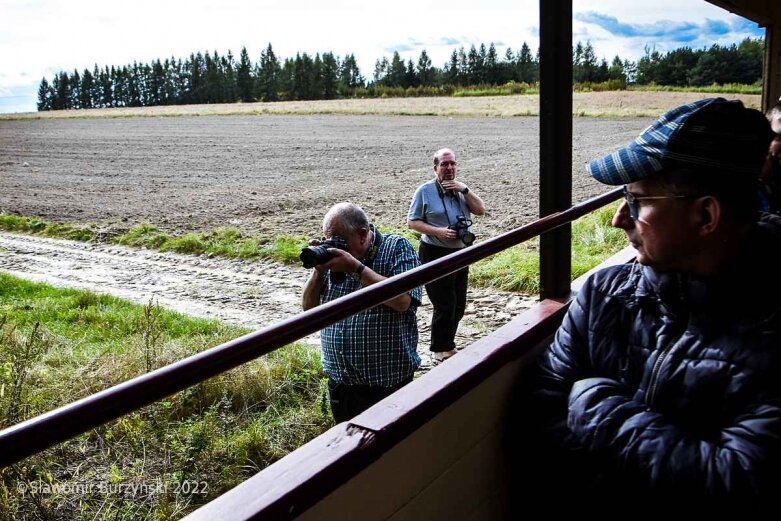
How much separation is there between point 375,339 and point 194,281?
5.85 m

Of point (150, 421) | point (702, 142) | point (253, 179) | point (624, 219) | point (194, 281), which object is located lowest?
point (194, 281)

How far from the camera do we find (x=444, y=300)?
455cm

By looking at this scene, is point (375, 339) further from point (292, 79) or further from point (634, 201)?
point (292, 79)

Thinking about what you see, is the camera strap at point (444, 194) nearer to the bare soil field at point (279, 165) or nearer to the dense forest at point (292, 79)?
the bare soil field at point (279, 165)

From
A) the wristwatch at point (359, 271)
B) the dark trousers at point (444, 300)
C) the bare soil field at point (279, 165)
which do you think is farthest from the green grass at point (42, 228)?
the wristwatch at point (359, 271)

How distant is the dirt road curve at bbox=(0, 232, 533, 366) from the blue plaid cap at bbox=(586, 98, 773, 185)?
3.72m

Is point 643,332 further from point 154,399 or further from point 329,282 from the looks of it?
point 329,282

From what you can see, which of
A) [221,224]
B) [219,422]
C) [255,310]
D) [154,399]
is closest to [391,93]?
[221,224]

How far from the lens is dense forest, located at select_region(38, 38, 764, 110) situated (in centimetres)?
3875

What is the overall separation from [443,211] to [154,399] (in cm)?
363

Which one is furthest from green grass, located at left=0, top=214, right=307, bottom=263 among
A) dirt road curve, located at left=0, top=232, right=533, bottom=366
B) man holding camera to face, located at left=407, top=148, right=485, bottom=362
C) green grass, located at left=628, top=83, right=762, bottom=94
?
green grass, located at left=628, top=83, right=762, bottom=94

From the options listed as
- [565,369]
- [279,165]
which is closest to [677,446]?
[565,369]

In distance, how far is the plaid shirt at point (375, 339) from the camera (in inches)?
106

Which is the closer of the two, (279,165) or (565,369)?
(565,369)
